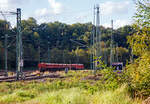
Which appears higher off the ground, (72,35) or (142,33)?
(72,35)

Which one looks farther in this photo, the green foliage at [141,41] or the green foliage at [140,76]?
the green foliage at [141,41]

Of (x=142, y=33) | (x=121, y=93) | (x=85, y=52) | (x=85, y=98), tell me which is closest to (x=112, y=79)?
(x=121, y=93)

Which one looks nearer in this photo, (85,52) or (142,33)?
(142,33)

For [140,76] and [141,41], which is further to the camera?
[140,76]

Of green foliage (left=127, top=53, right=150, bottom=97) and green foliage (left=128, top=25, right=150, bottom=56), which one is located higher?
green foliage (left=128, top=25, right=150, bottom=56)

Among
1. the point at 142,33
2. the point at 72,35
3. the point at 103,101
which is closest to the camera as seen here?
the point at 103,101

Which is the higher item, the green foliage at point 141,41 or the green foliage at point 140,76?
the green foliage at point 141,41

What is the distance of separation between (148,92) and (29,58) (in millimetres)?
53699

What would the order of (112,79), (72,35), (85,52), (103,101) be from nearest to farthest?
(103,101) → (112,79) → (72,35) → (85,52)

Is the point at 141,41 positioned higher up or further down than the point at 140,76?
higher up

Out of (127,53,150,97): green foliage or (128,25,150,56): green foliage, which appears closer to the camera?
(127,53,150,97): green foliage

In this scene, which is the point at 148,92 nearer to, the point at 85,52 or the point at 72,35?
the point at 72,35

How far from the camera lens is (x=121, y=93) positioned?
9820mm

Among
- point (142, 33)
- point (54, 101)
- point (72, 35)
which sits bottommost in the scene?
point (54, 101)
